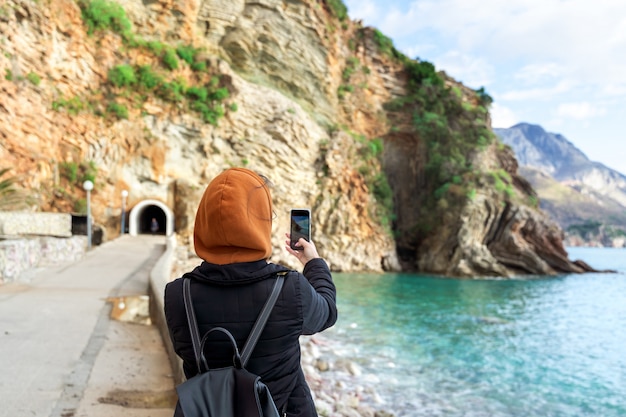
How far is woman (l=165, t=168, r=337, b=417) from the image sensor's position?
1.70m

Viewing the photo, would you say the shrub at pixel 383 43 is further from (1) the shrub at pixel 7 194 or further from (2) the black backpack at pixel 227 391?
(2) the black backpack at pixel 227 391

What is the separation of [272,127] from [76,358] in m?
26.3

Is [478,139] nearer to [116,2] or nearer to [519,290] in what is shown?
[519,290]

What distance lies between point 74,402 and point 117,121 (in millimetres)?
23712

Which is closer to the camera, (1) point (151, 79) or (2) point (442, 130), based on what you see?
(1) point (151, 79)

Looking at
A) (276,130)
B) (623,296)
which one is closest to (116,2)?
(276,130)

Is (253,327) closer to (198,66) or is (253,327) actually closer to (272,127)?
(272,127)

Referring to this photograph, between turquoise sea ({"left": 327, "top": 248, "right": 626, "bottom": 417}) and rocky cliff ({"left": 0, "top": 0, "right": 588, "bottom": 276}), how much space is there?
34.8 ft

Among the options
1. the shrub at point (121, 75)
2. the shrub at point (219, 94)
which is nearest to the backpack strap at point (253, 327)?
the shrub at point (121, 75)

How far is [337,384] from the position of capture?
336 inches

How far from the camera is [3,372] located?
4211 millimetres

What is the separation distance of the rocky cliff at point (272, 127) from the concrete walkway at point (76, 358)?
504 inches

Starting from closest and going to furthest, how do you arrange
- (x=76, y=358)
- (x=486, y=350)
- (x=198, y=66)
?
(x=76, y=358) < (x=486, y=350) < (x=198, y=66)

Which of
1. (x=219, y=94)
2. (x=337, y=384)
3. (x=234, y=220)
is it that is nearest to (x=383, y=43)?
(x=219, y=94)
